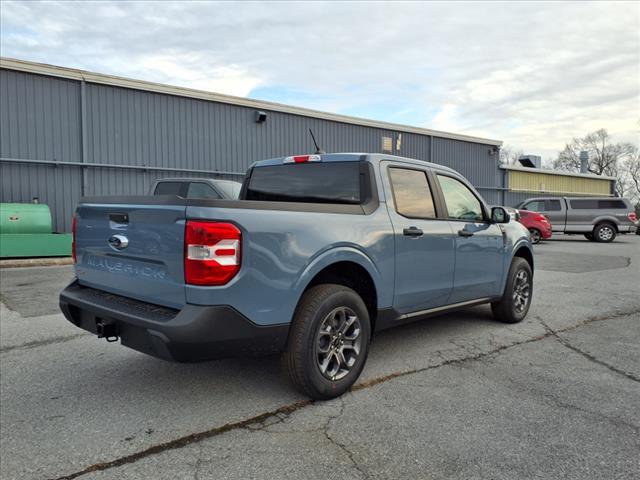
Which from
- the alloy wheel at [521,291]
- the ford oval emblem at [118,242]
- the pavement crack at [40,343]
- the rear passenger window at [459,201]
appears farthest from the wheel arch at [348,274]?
the pavement crack at [40,343]

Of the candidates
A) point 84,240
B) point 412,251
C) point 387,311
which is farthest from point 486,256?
point 84,240

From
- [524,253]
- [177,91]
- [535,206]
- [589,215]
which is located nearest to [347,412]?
[524,253]

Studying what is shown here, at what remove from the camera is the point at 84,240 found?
3656 mm

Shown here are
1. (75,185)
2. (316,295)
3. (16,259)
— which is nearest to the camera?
(316,295)

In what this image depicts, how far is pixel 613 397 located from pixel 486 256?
182 centimetres

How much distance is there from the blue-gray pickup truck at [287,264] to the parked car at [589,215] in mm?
17669

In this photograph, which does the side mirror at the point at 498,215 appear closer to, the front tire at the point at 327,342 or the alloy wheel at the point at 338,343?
the front tire at the point at 327,342

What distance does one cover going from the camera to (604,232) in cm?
2061

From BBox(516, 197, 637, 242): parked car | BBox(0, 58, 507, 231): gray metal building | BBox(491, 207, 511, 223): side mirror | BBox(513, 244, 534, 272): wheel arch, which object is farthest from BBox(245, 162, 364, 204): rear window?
BBox(516, 197, 637, 242): parked car

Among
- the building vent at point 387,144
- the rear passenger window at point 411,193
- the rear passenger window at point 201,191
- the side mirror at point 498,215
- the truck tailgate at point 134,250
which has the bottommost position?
the truck tailgate at point 134,250

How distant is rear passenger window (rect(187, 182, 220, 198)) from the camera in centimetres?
980

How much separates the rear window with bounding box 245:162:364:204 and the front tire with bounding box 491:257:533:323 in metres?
2.57

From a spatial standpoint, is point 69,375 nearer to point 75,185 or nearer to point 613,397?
point 613,397

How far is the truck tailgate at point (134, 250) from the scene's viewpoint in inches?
114
